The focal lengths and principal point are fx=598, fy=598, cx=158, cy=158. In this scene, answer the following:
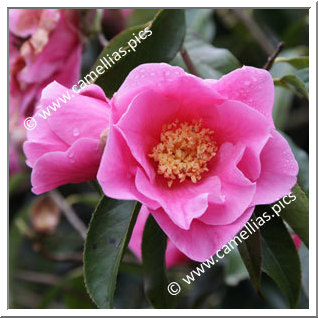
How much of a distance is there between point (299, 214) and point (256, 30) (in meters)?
0.79

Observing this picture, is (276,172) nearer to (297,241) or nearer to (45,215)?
(297,241)

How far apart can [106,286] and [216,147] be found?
0.25 metres

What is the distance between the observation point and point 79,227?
158 centimetres

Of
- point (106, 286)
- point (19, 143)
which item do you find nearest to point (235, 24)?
point (19, 143)

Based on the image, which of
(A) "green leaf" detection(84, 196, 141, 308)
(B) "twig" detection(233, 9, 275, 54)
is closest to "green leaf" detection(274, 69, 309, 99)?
(A) "green leaf" detection(84, 196, 141, 308)

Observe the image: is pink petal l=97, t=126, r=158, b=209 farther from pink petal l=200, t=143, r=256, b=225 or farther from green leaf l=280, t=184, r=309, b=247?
green leaf l=280, t=184, r=309, b=247

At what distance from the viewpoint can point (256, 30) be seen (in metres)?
1.55

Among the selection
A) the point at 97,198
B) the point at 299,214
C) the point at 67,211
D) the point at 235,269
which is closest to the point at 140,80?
the point at 299,214

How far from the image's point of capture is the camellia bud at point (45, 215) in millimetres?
1525

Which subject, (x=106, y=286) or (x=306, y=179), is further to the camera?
(x=306, y=179)

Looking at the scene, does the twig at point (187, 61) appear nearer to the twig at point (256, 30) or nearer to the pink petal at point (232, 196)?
the pink petal at point (232, 196)

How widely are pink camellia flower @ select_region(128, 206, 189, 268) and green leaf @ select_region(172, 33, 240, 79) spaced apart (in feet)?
0.83

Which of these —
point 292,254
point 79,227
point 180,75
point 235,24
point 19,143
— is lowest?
point 79,227
